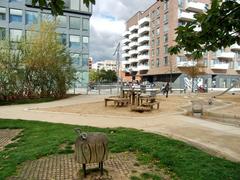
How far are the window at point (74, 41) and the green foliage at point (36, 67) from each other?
28.4 metres

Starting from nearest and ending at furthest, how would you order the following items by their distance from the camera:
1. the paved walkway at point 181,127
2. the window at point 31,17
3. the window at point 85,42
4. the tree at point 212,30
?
the tree at point 212,30 → the paved walkway at point 181,127 → the window at point 31,17 → the window at point 85,42

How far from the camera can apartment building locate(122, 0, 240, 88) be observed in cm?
5931

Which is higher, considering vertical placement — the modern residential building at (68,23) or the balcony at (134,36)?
the balcony at (134,36)

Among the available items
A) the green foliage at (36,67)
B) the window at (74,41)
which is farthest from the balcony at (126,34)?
the green foliage at (36,67)

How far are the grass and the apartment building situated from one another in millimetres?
46264

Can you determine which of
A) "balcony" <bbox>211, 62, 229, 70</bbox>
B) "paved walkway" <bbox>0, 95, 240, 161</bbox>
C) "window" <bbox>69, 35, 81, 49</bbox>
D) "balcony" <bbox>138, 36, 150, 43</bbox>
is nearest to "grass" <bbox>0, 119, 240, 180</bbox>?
"paved walkway" <bbox>0, 95, 240, 161</bbox>

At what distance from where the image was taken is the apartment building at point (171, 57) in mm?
59312

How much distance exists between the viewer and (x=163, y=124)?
39.1 ft

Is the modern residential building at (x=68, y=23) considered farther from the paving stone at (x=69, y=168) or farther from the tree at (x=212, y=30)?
the tree at (x=212, y=30)

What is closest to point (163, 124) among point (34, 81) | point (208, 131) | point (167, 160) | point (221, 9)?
point (208, 131)

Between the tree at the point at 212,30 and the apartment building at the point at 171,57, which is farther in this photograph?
the apartment building at the point at 171,57

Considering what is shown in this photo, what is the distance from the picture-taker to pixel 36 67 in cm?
2347

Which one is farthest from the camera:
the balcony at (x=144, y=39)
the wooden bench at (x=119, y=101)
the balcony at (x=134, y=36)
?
the balcony at (x=134, y=36)

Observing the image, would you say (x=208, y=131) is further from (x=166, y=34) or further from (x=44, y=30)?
(x=166, y=34)
